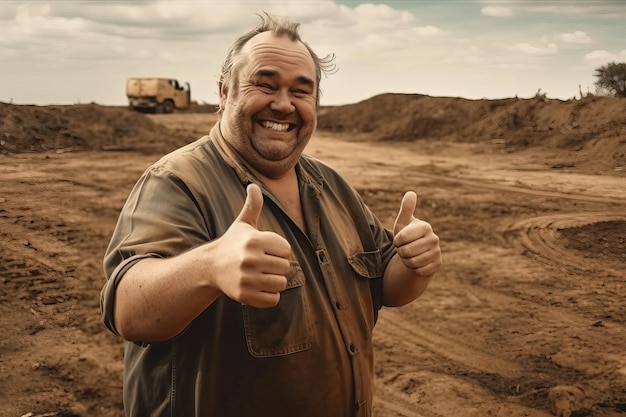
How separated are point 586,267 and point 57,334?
468cm

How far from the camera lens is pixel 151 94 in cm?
2430

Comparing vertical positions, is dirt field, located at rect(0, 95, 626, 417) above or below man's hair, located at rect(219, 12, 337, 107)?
below

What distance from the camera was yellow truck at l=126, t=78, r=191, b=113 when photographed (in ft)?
79.2

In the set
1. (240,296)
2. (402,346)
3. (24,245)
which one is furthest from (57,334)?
(240,296)

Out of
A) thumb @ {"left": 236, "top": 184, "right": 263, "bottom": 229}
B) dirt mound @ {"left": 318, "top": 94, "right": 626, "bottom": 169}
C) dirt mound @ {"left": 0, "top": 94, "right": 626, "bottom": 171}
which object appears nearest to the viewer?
thumb @ {"left": 236, "top": 184, "right": 263, "bottom": 229}

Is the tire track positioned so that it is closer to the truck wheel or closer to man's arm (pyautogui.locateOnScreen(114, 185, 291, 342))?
man's arm (pyautogui.locateOnScreen(114, 185, 291, 342))

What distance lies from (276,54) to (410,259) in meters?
0.78

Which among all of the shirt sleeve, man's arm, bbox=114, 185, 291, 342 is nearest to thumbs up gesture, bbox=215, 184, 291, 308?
man's arm, bbox=114, 185, 291, 342

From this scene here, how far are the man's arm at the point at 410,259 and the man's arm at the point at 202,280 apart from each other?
0.70 meters

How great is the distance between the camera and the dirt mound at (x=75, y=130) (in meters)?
6.96

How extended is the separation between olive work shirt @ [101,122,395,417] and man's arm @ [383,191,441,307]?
A: 18 centimetres

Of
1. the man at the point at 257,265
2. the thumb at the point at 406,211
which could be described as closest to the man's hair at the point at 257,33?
the man at the point at 257,265

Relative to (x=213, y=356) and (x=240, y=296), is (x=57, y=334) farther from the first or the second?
(x=240, y=296)

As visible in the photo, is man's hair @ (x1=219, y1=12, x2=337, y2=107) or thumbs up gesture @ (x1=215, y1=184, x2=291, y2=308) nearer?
thumbs up gesture @ (x1=215, y1=184, x2=291, y2=308)
